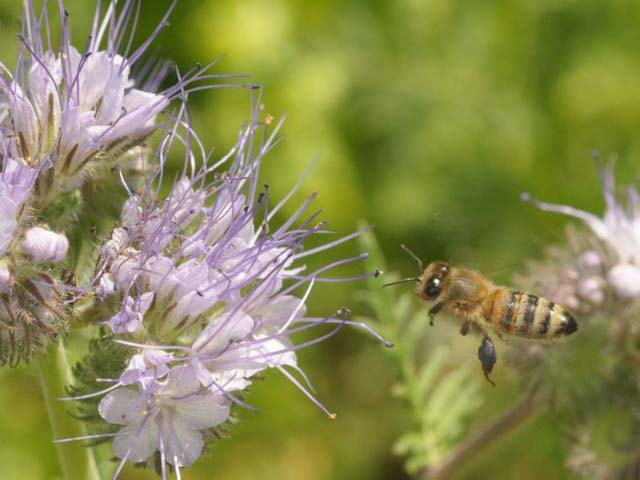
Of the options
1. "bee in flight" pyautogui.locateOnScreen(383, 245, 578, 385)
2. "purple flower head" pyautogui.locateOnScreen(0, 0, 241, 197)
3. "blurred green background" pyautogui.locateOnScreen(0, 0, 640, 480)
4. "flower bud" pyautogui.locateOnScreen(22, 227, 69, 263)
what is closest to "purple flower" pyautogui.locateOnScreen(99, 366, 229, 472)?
"flower bud" pyautogui.locateOnScreen(22, 227, 69, 263)

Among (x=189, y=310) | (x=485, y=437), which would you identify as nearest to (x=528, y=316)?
(x=485, y=437)

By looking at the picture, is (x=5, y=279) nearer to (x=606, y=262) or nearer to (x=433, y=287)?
(x=433, y=287)

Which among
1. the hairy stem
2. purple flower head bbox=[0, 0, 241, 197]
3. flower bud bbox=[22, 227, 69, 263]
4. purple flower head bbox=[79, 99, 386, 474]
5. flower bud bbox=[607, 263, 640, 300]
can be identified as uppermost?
purple flower head bbox=[0, 0, 241, 197]

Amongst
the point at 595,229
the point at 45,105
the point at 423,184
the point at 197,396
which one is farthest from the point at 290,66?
the point at 197,396

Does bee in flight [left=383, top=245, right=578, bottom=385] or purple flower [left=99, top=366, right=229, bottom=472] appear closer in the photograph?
purple flower [left=99, top=366, right=229, bottom=472]

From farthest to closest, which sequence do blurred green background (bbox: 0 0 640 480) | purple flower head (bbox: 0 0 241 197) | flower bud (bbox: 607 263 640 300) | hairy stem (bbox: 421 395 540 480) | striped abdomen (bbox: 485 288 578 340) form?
blurred green background (bbox: 0 0 640 480), hairy stem (bbox: 421 395 540 480), flower bud (bbox: 607 263 640 300), striped abdomen (bbox: 485 288 578 340), purple flower head (bbox: 0 0 241 197)

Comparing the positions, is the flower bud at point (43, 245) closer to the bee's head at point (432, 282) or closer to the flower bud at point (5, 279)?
the flower bud at point (5, 279)

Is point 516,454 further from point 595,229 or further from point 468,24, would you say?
point 468,24

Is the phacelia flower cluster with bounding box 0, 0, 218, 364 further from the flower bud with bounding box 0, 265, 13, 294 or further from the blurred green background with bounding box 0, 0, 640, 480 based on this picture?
the blurred green background with bounding box 0, 0, 640, 480
